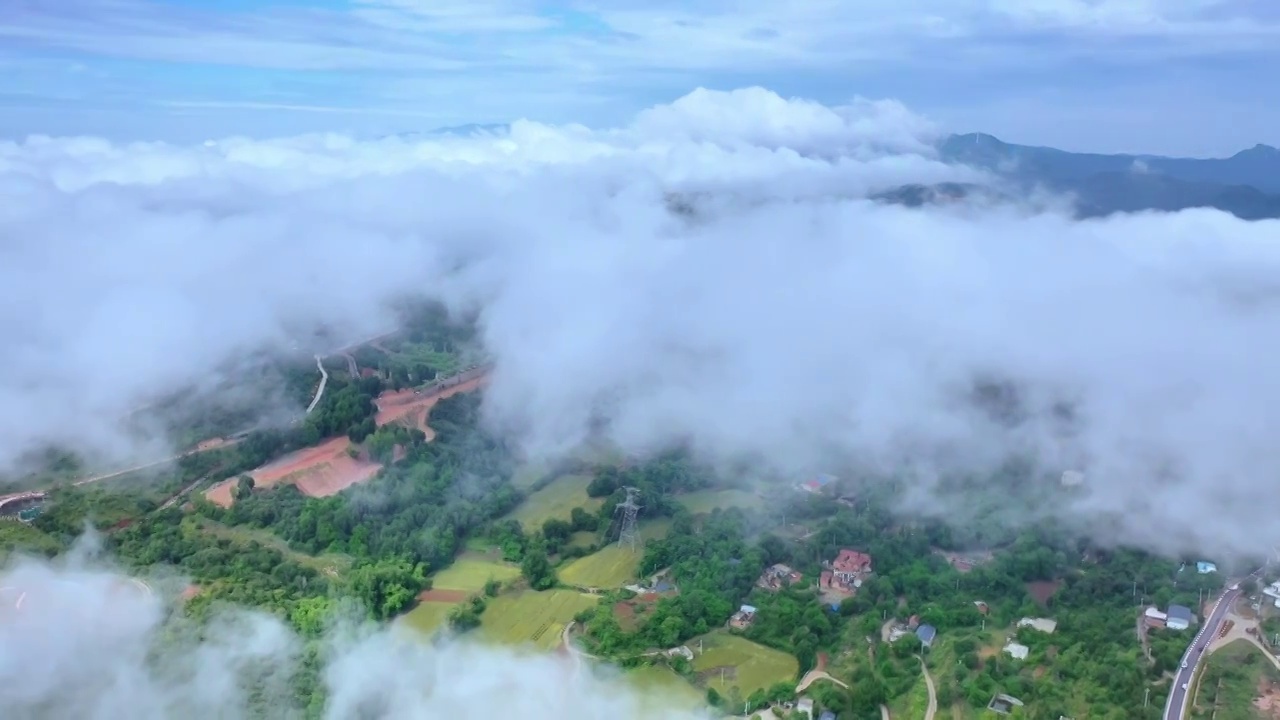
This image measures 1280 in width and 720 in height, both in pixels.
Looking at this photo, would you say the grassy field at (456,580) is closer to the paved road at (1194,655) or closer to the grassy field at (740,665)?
the grassy field at (740,665)

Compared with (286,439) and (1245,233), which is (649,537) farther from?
(1245,233)

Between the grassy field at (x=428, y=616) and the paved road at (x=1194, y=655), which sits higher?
the paved road at (x=1194, y=655)

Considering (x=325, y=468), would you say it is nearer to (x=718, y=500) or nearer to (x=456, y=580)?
(x=456, y=580)

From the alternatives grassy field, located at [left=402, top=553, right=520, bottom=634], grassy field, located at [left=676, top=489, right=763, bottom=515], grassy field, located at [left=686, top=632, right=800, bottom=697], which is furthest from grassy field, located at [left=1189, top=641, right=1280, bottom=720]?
grassy field, located at [left=402, top=553, right=520, bottom=634]

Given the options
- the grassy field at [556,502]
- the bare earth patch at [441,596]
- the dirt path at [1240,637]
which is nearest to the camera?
the dirt path at [1240,637]

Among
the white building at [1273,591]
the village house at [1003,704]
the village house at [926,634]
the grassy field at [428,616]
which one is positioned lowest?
the grassy field at [428,616]

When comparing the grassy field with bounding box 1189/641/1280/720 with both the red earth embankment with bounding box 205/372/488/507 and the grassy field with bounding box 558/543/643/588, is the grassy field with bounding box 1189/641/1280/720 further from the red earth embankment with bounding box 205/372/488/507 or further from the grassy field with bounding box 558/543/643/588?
the red earth embankment with bounding box 205/372/488/507

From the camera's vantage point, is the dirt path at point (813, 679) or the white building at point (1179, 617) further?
the white building at point (1179, 617)

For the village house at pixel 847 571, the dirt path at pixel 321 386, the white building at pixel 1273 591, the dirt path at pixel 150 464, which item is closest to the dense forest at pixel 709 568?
the village house at pixel 847 571
